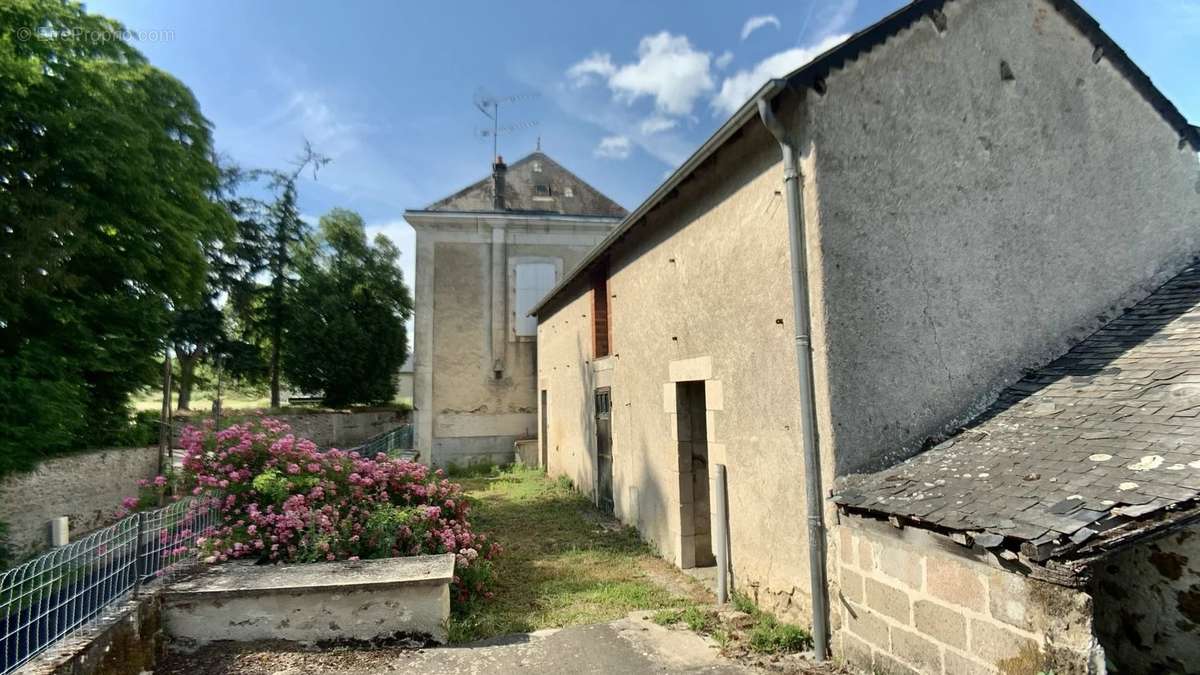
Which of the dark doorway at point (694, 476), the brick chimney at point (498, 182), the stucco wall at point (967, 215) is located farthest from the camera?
the brick chimney at point (498, 182)

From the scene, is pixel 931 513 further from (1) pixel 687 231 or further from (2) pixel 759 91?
(1) pixel 687 231

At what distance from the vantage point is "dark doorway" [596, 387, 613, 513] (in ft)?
30.0

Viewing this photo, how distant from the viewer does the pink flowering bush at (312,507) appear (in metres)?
5.15

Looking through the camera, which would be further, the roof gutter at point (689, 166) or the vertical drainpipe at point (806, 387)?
the roof gutter at point (689, 166)

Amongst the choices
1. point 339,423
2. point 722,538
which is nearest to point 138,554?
point 722,538

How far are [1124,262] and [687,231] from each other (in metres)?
3.88

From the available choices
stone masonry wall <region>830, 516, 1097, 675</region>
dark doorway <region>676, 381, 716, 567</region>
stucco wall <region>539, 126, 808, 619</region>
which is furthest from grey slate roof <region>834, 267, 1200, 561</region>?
dark doorway <region>676, 381, 716, 567</region>

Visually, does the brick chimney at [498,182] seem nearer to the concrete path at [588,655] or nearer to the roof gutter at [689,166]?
the roof gutter at [689,166]

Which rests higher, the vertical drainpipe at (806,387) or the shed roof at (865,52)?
the shed roof at (865,52)

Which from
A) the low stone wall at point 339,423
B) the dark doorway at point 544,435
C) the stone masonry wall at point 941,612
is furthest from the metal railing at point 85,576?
the low stone wall at point 339,423

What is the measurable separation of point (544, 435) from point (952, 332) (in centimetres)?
1117

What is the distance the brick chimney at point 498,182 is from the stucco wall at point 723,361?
9.08 metres

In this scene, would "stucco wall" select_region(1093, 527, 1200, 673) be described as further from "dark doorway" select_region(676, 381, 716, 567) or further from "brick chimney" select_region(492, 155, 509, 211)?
"brick chimney" select_region(492, 155, 509, 211)

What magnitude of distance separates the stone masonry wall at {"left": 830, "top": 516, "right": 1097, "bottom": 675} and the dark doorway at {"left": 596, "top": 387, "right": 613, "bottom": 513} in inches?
210
